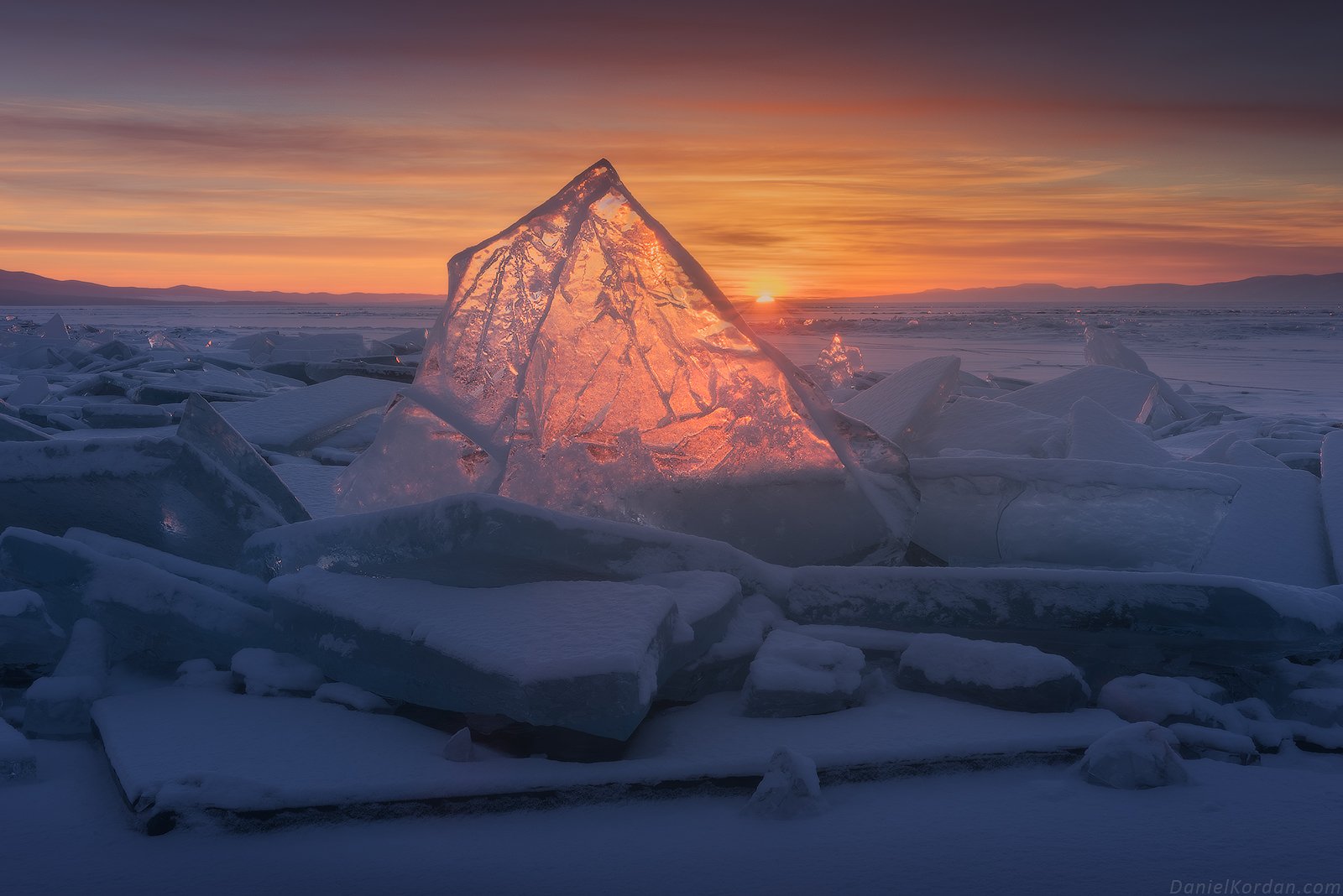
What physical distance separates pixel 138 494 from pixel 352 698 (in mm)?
849

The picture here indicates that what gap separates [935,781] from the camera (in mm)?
1418

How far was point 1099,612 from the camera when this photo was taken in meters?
1.83

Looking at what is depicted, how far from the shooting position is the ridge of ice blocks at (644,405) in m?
2.19

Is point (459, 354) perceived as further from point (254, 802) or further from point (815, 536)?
point (254, 802)

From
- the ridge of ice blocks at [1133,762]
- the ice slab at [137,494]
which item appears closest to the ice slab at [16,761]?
the ice slab at [137,494]

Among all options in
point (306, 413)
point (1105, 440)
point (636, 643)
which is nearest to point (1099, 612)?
point (636, 643)

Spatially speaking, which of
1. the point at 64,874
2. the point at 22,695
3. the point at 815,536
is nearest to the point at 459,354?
the point at 815,536

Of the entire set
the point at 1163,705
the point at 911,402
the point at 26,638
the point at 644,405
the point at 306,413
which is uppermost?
the point at 644,405

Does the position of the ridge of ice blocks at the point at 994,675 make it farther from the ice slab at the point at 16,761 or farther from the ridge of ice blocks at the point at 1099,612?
the ice slab at the point at 16,761

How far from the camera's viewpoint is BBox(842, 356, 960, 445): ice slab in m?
3.39

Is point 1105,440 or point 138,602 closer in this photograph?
point 138,602

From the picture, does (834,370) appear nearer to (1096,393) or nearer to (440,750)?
(1096,393)

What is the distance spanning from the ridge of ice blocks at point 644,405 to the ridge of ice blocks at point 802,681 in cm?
59

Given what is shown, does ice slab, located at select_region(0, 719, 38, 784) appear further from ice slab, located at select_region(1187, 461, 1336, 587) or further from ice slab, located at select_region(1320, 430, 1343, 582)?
ice slab, located at select_region(1320, 430, 1343, 582)
